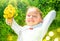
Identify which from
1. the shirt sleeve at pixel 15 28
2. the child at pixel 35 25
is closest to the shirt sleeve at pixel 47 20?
the child at pixel 35 25

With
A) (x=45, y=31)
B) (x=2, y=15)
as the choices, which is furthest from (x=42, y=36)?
(x=2, y=15)

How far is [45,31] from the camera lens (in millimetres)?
1411

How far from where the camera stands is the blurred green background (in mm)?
1412

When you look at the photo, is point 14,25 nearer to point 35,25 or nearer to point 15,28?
point 15,28

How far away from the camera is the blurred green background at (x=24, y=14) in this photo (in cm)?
141

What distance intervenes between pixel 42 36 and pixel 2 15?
0.29m

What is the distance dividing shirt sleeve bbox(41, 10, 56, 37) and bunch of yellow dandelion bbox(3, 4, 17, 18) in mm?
201

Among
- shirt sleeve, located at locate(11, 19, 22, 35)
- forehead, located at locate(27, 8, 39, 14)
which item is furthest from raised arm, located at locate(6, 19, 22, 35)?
forehead, located at locate(27, 8, 39, 14)

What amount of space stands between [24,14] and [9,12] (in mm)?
95

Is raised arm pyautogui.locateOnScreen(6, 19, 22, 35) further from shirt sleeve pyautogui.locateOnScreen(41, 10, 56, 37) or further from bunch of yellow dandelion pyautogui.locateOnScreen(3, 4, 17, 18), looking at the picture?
shirt sleeve pyautogui.locateOnScreen(41, 10, 56, 37)

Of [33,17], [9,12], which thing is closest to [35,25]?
[33,17]

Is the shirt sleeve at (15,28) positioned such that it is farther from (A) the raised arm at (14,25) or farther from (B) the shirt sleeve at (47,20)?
(B) the shirt sleeve at (47,20)

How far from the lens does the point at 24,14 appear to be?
1.44m

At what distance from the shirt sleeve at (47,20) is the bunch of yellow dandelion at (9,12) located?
20 cm
